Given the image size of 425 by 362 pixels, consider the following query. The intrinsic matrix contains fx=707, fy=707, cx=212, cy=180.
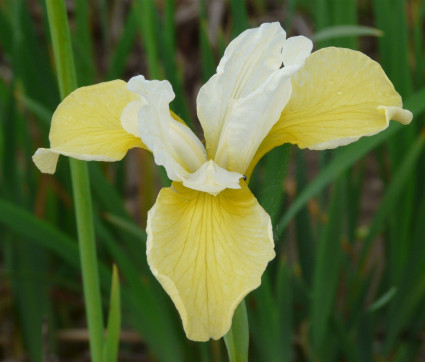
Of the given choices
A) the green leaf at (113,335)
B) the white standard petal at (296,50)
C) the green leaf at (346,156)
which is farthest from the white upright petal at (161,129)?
the green leaf at (346,156)

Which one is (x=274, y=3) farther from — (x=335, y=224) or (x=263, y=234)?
(x=263, y=234)

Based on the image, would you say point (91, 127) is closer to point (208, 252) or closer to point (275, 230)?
point (208, 252)

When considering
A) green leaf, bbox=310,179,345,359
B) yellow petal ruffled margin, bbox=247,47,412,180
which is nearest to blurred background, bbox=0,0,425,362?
green leaf, bbox=310,179,345,359

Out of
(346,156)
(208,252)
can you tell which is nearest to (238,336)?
(208,252)

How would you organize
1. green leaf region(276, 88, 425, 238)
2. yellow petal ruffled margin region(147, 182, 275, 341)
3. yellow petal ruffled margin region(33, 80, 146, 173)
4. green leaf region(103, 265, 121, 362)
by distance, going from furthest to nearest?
1. green leaf region(276, 88, 425, 238)
2. green leaf region(103, 265, 121, 362)
3. yellow petal ruffled margin region(33, 80, 146, 173)
4. yellow petal ruffled margin region(147, 182, 275, 341)

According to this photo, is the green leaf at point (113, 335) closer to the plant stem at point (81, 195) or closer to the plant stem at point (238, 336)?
the plant stem at point (81, 195)

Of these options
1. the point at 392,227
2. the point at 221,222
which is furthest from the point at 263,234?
the point at 392,227

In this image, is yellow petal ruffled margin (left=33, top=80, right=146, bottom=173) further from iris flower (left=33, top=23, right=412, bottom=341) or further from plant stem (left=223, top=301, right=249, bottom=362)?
plant stem (left=223, top=301, right=249, bottom=362)
